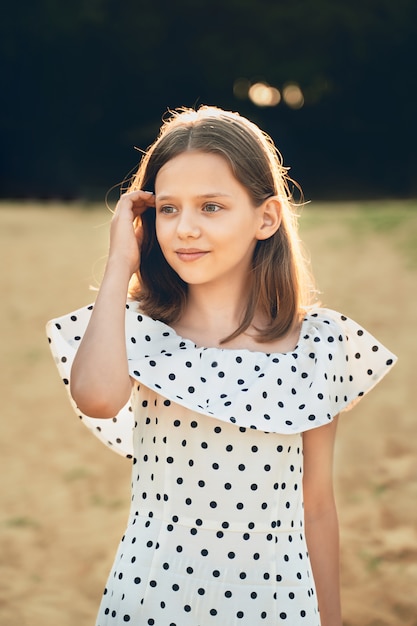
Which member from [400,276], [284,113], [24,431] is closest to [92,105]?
[284,113]

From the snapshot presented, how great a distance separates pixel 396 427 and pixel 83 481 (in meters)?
2.22

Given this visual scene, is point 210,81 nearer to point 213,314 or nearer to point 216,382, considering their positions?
point 213,314

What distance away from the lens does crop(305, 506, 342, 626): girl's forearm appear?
208cm

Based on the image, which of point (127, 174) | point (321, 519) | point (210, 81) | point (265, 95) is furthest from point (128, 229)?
point (210, 81)

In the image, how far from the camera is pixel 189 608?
6.05ft

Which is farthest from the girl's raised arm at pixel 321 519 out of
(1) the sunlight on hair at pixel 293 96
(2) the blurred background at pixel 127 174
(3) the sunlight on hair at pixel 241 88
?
(3) the sunlight on hair at pixel 241 88

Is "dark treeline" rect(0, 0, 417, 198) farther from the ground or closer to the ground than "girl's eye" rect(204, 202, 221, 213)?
farther from the ground

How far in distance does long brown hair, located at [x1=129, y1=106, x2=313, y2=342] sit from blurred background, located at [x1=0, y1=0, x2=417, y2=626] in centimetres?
206

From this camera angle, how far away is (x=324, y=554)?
6.82 feet

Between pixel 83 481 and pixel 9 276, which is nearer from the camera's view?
pixel 83 481

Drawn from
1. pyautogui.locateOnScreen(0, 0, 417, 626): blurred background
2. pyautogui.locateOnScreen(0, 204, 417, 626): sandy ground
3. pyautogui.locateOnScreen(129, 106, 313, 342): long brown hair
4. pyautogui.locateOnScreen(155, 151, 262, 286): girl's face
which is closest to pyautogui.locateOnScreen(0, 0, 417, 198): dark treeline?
pyautogui.locateOnScreen(0, 0, 417, 626): blurred background

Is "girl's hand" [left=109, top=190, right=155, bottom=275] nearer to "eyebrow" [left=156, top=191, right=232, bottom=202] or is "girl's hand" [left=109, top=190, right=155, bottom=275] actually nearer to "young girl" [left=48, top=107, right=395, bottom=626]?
"young girl" [left=48, top=107, right=395, bottom=626]

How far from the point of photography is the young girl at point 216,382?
187 cm

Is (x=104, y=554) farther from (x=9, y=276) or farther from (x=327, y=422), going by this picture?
(x=9, y=276)
